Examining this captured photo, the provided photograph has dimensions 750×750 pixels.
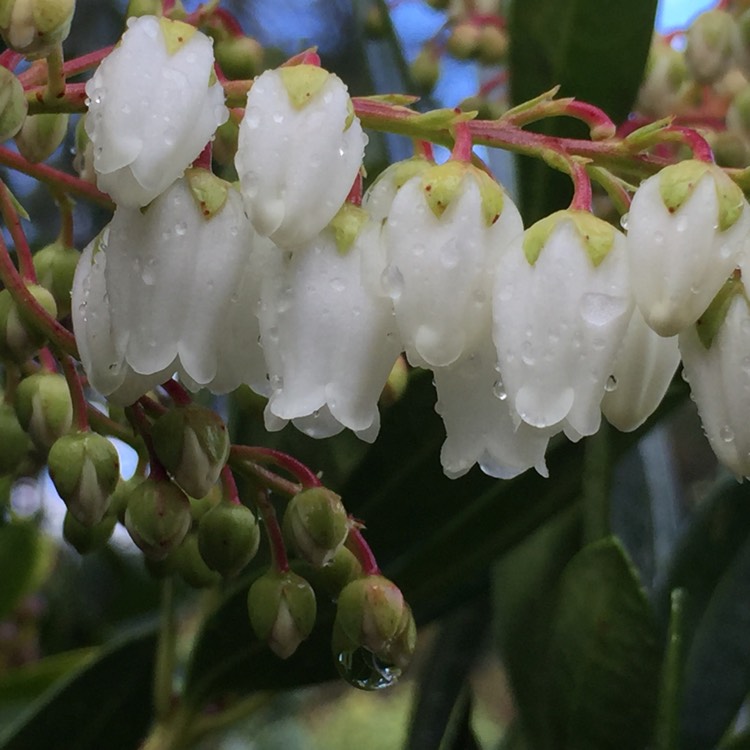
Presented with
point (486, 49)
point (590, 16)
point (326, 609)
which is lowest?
point (326, 609)

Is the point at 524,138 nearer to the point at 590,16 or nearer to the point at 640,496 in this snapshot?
the point at 590,16

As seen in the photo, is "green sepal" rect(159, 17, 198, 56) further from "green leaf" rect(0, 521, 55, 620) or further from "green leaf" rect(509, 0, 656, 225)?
"green leaf" rect(0, 521, 55, 620)

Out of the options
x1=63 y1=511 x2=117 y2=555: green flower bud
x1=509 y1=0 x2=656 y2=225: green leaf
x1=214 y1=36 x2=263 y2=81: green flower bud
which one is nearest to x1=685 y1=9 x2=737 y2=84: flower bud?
x1=509 y1=0 x2=656 y2=225: green leaf

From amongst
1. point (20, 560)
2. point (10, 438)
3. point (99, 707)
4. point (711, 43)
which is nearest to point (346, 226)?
point (10, 438)

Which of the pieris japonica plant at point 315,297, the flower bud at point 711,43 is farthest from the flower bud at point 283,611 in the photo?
the flower bud at point 711,43

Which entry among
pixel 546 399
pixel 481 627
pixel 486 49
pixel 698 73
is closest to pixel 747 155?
pixel 698 73

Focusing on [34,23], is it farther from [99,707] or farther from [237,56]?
[99,707]
